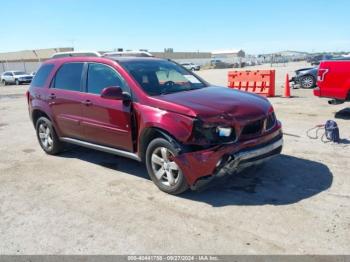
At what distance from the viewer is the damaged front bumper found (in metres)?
4.19

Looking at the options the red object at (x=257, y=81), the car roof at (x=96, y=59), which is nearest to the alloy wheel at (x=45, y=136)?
the car roof at (x=96, y=59)

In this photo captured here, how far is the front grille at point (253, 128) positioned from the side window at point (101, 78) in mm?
1829

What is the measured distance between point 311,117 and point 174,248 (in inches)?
290

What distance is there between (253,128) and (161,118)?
1205 mm

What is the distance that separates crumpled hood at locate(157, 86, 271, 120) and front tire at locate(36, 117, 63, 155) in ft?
9.53

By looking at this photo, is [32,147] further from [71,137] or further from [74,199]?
[74,199]

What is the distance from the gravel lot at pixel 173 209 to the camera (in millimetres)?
3533

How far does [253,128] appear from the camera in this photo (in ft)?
15.1

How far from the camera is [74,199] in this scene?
188 inches

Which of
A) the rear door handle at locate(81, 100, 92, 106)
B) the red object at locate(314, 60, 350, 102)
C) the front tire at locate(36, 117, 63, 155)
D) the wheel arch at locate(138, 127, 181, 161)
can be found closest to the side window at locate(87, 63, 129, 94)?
the rear door handle at locate(81, 100, 92, 106)

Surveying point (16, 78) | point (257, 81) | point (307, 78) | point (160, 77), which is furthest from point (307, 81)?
point (16, 78)

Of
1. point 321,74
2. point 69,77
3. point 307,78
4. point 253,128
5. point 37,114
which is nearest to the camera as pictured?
point 253,128

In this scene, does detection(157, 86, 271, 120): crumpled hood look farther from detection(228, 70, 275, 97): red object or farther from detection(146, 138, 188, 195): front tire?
detection(228, 70, 275, 97): red object

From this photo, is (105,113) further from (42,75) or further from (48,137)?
(42,75)
